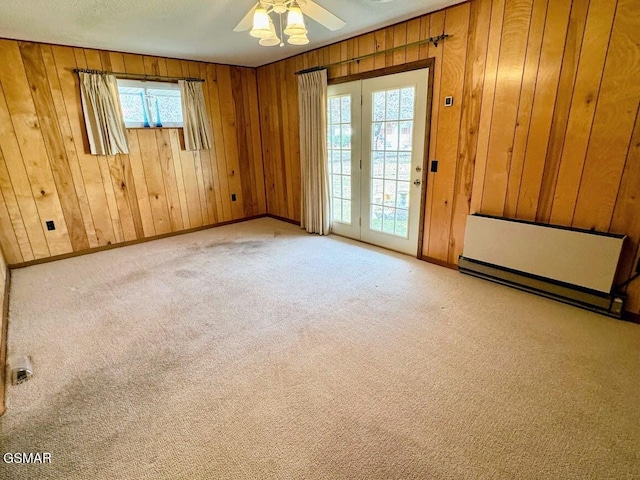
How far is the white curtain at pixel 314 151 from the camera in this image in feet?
13.9

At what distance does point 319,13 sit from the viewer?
2.27 metres

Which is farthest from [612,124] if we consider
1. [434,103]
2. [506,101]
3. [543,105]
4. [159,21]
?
[159,21]

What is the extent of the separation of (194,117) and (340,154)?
225cm

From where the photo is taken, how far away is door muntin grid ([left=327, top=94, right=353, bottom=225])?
161 inches

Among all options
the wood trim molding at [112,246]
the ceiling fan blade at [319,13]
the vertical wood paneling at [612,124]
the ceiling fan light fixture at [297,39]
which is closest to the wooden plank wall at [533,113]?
the vertical wood paneling at [612,124]

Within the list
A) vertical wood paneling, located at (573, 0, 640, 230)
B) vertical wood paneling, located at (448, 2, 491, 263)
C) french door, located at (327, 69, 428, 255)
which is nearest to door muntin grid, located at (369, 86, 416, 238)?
french door, located at (327, 69, 428, 255)

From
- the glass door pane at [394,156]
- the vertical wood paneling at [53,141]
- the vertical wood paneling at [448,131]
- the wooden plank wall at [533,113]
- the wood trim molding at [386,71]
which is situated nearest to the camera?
the wooden plank wall at [533,113]

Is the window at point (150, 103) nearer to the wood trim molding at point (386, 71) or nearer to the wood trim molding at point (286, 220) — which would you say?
the wood trim molding at point (286, 220)

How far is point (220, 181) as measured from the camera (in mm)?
5273

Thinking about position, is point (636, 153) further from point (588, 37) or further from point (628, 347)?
point (628, 347)

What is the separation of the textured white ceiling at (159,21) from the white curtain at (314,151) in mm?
521

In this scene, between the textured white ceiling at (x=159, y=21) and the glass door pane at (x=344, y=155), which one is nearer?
the textured white ceiling at (x=159, y=21)

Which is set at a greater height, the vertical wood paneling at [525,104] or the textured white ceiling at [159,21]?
the textured white ceiling at [159,21]

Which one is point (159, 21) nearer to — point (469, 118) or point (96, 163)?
point (96, 163)
